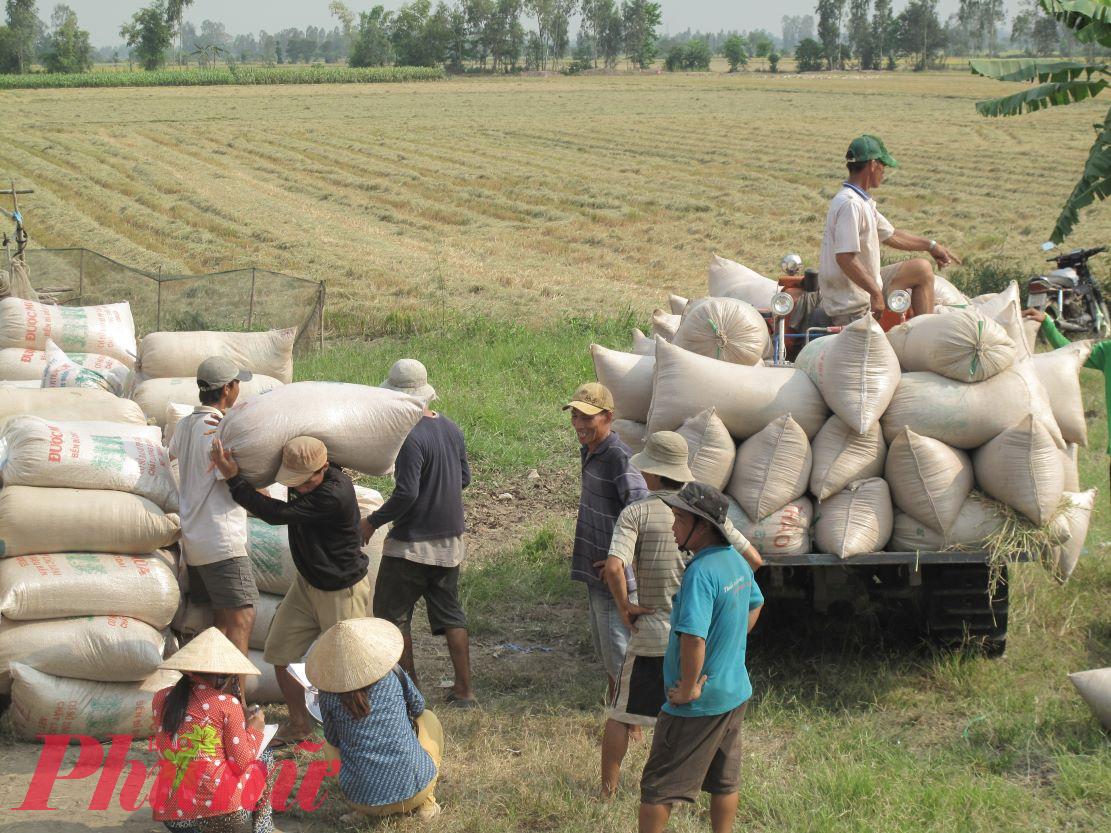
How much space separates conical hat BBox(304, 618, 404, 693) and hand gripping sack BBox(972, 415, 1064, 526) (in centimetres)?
263

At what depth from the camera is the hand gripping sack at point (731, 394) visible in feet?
17.1

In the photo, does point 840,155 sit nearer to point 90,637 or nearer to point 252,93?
point 90,637

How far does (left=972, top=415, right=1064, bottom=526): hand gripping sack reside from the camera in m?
4.93

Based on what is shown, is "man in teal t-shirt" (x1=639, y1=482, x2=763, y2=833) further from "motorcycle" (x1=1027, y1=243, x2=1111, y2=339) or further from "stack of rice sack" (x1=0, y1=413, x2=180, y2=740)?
"motorcycle" (x1=1027, y1=243, x2=1111, y2=339)

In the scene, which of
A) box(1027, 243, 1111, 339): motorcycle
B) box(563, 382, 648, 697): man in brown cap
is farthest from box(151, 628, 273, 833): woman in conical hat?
box(1027, 243, 1111, 339): motorcycle

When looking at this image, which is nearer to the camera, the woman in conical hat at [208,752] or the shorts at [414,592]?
the woman in conical hat at [208,752]

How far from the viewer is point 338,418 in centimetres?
489

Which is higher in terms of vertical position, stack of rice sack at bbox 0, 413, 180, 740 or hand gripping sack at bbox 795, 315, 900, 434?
hand gripping sack at bbox 795, 315, 900, 434

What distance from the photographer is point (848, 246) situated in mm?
6004

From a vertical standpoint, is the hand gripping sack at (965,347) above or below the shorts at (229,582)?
above

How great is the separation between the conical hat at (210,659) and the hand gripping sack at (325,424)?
2.88ft

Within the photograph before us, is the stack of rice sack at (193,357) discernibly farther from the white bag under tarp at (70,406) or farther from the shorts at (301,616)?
the shorts at (301,616)

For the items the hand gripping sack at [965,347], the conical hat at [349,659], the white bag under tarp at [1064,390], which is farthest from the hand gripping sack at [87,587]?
the white bag under tarp at [1064,390]

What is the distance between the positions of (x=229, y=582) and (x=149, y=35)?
86.0 m
